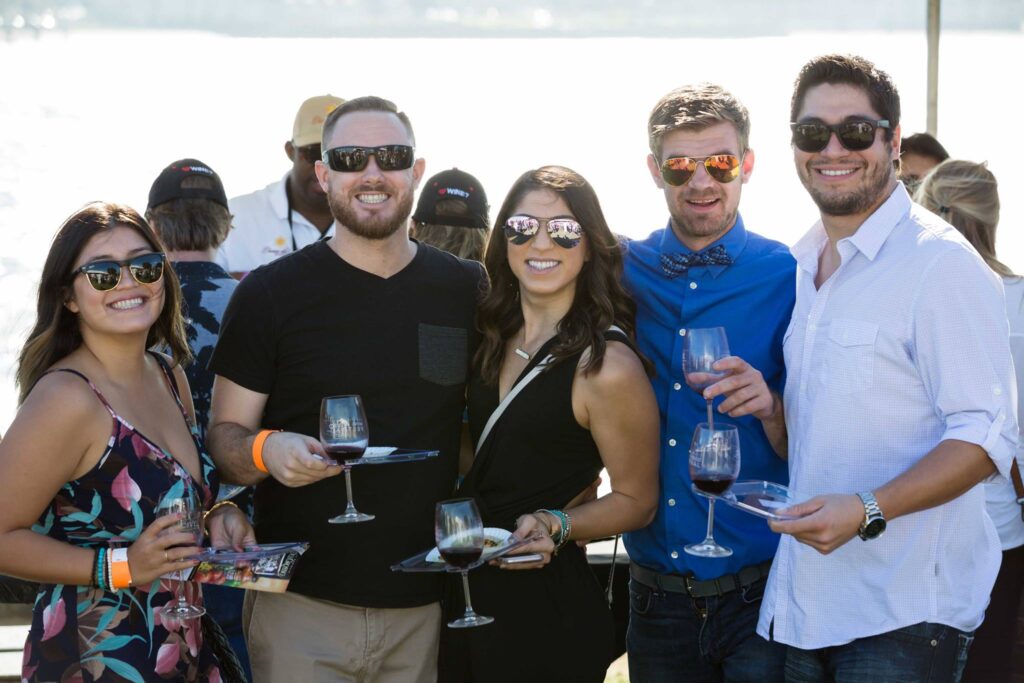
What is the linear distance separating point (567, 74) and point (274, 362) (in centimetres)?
435

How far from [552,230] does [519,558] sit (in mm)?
895

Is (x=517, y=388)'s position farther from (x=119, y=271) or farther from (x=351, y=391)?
(x=119, y=271)

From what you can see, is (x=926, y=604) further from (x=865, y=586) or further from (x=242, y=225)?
(x=242, y=225)

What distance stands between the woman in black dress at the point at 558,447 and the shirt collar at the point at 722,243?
233 millimetres

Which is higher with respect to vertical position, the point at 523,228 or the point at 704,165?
the point at 704,165

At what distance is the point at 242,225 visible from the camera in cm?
556

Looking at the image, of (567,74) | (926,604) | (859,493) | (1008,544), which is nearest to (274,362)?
(859,493)

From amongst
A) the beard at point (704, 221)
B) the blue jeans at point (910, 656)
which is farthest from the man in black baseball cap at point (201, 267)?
the blue jeans at point (910, 656)

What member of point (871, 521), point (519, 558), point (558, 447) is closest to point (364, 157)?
point (558, 447)

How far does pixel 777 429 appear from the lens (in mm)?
2938

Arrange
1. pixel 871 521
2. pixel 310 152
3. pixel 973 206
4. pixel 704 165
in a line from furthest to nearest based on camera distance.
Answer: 1. pixel 310 152
2. pixel 973 206
3. pixel 704 165
4. pixel 871 521

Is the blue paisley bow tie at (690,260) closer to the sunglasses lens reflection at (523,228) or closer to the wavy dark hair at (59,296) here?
the sunglasses lens reflection at (523,228)

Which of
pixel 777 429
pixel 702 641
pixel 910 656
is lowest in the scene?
pixel 702 641

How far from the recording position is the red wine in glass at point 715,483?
2656 mm
